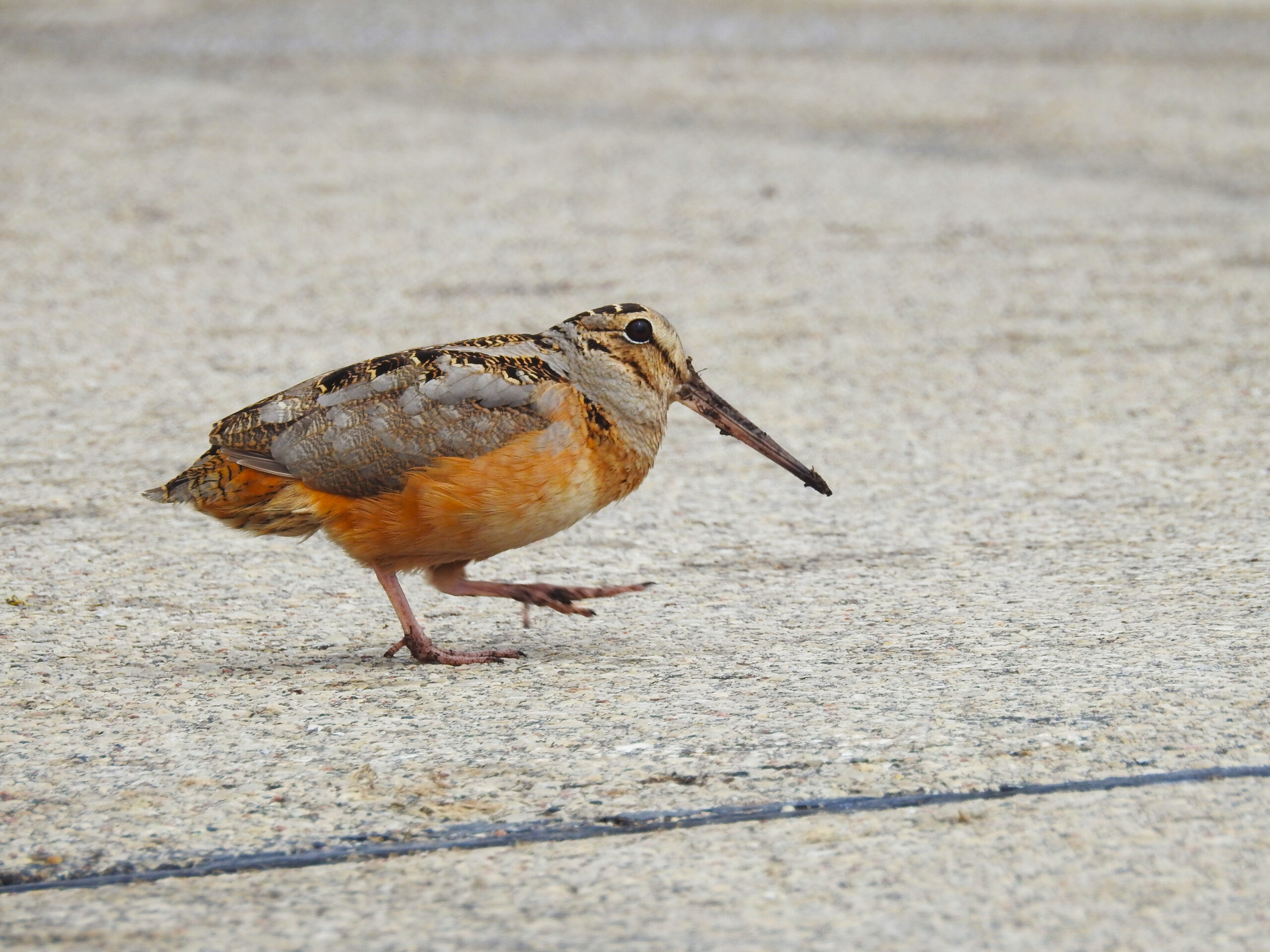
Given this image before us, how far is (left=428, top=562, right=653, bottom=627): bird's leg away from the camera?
454 centimetres

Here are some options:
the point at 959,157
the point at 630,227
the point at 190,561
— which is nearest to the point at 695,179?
the point at 630,227

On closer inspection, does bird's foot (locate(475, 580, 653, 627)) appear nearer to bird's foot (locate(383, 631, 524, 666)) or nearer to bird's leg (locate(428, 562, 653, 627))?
bird's leg (locate(428, 562, 653, 627))

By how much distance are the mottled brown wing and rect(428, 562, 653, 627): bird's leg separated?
418mm

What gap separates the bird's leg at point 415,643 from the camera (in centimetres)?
451

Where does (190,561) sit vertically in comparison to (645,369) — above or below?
below

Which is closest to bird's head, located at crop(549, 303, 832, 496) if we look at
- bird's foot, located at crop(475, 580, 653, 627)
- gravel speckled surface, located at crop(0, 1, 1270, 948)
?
bird's foot, located at crop(475, 580, 653, 627)

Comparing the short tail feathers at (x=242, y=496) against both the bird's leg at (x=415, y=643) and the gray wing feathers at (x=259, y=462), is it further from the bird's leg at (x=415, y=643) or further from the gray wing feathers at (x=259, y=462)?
the bird's leg at (x=415, y=643)

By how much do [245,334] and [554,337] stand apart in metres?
3.98

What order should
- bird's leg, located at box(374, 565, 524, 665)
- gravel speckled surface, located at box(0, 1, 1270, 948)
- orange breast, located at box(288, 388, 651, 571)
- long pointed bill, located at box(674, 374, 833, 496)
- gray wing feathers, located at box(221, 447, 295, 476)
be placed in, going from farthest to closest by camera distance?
long pointed bill, located at box(674, 374, 833, 496) < bird's leg, located at box(374, 565, 524, 665) < gray wing feathers, located at box(221, 447, 295, 476) < orange breast, located at box(288, 388, 651, 571) < gravel speckled surface, located at box(0, 1, 1270, 948)

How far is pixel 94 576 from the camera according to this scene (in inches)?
208

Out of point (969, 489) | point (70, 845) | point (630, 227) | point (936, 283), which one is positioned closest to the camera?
point (70, 845)

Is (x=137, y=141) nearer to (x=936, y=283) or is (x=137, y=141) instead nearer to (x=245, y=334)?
(x=245, y=334)

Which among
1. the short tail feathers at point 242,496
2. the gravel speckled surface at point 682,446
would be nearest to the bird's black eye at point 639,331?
the gravel speckled surface at point 682,446

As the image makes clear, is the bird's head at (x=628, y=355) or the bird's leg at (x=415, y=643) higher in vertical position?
the bird's head at (x=628, y=355)
